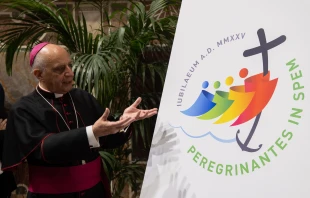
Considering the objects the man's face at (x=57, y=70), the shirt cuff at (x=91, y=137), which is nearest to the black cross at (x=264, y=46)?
the shirt cuff at (x=91, y=137)

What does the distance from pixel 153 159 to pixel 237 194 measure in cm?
42

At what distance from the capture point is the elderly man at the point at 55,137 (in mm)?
1753

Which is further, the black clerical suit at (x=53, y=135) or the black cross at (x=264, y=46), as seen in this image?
the black clerical suit at (x=53, y=135)

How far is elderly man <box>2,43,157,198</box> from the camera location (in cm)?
175

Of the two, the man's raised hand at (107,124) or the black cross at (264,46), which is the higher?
the black cross at (264,46)

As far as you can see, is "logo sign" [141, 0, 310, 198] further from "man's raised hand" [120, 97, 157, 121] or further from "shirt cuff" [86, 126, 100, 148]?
"shirt cuff" [86, 126, 100, 148]

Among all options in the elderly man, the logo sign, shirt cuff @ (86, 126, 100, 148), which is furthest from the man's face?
the logo sign

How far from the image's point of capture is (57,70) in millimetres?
1888

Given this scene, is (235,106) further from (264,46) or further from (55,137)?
(55,137)

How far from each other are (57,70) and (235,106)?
0.91 meters

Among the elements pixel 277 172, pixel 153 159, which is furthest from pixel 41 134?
pixel 277 172

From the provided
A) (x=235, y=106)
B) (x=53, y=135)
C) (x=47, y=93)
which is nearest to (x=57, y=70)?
(x=47, y=93)

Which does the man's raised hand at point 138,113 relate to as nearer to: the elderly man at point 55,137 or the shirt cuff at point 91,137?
the elderly man at point 55,137

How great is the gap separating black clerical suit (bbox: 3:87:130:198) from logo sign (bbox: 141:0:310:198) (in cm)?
38
